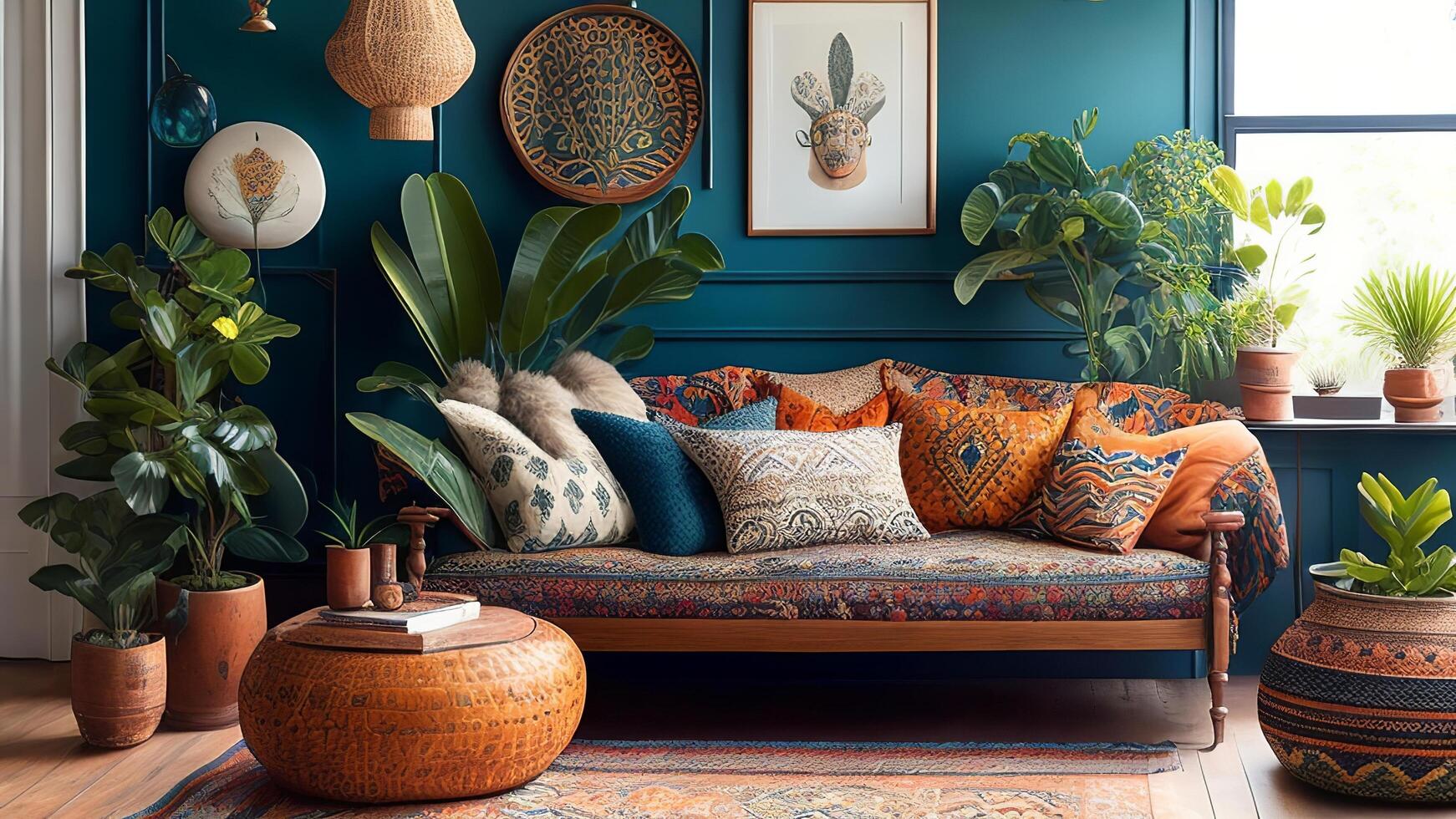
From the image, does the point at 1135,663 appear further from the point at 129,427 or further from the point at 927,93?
the point at 129,427

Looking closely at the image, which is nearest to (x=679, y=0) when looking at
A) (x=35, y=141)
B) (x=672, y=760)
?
(x=35, y=141)

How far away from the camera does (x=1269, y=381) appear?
12.2ft

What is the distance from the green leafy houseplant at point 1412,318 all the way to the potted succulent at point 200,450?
3132 mm

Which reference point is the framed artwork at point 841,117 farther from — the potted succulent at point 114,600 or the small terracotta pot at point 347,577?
the potted succulent at point 114,600

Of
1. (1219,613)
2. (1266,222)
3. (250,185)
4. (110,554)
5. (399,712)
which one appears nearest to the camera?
(399,712)

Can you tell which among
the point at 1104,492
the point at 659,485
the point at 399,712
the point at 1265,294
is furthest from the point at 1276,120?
the point at 399,712

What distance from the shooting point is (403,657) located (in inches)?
104

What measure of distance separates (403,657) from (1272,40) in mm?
3286

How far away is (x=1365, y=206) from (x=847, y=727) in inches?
93.0

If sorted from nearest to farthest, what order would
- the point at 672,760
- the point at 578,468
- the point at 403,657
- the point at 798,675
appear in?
the point at 403,657
the point at 672,760
the point at 578,468
the point at 798,675

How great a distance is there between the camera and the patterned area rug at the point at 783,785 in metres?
2.71

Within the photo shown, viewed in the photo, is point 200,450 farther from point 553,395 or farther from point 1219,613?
point 1219,613

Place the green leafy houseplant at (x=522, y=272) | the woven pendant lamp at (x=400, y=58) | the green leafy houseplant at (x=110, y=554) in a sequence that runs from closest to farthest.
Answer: the green leafy houseplant at (x=110, y=554)
the woven pendant lamp at (x=400, y=58)
the green leafy houseplant at (x=522, y=272)

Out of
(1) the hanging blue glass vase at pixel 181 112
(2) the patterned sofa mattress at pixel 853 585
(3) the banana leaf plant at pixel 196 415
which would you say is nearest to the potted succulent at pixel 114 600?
(3) the banana leaf plant at pixel 196 415
